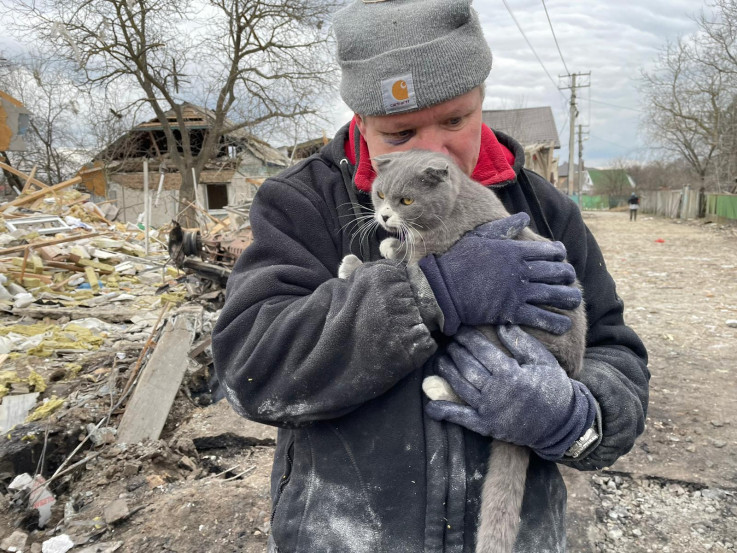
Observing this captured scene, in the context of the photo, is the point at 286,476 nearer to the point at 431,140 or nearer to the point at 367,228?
the point at 367,228

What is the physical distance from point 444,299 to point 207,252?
27.7 feet

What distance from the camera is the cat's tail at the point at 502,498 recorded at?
1.38 meters

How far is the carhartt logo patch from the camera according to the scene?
1.49 m

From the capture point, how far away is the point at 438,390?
1.45 m

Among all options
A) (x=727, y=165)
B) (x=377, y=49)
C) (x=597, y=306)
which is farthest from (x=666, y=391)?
(x=727, y=165)

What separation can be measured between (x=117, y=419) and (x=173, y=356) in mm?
717

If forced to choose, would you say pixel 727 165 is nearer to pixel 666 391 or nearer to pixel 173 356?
pixel 666 391

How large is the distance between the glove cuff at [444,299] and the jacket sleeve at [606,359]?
19.5 inches

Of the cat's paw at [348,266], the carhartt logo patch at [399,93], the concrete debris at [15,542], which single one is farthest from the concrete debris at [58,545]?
the carhartt logo patch at [399,93]

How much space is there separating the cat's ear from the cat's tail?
0.93 meters

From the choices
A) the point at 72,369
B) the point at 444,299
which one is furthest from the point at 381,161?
the point at 72,369

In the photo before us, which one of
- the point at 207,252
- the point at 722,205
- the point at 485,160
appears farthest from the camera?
the point at 722,205

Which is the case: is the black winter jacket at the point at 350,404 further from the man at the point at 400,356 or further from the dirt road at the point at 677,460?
the dirt road at the point at 677,460

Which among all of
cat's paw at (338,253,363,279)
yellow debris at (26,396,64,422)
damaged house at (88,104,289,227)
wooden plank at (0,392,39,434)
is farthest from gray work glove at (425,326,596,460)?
damaged house at (88,104,289,227)
